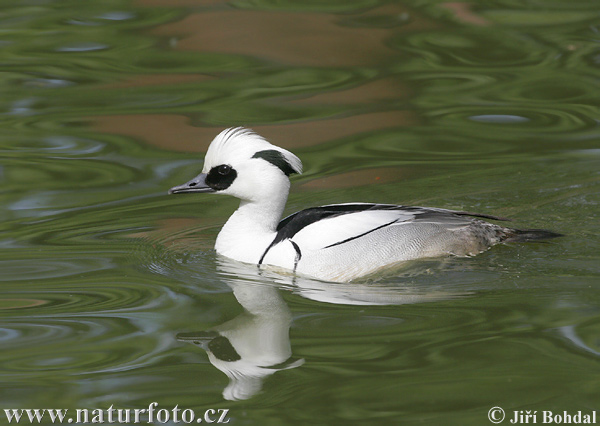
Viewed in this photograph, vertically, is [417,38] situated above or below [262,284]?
above

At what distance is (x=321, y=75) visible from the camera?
12.3 meters

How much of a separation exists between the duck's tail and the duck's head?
1933 mm

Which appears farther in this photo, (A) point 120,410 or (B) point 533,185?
(B) point 533,185

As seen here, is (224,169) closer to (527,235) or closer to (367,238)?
(367,238)

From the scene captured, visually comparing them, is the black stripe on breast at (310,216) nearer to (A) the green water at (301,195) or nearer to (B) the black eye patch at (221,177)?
(A) the green water at (301,195)

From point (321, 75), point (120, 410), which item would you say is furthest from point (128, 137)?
point (120, 410)

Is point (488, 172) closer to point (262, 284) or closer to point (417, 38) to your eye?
point (262, 284)

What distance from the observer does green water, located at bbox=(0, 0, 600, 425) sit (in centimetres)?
534

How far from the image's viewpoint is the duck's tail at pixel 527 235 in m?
7.66

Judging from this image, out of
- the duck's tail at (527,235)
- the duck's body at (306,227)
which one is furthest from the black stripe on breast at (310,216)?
the duck's tail at (527,235)

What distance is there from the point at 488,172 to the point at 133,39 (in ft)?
20.7

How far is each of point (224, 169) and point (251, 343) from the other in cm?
181

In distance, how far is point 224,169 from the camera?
23.9 ft

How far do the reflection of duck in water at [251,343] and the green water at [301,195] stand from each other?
20 mm
